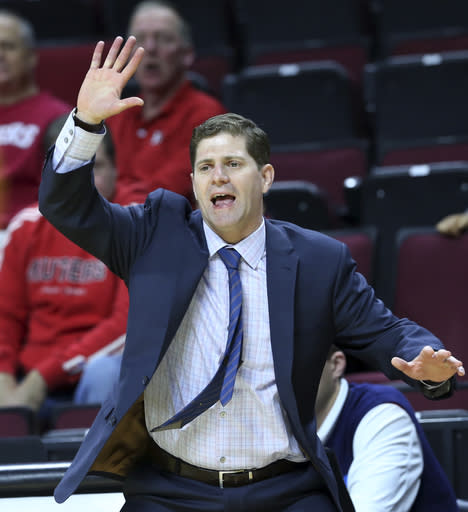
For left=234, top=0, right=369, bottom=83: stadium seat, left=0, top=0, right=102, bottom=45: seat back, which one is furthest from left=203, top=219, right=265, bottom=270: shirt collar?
left=0, top=0, right=102, bottom=45: seat back

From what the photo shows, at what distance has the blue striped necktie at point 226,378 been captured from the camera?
3.80 feet

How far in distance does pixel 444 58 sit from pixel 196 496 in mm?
1933

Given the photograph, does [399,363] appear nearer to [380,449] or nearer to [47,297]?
[380,449]

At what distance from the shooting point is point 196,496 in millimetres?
1185

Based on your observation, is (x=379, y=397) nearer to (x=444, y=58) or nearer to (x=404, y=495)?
(x=404, y=495)

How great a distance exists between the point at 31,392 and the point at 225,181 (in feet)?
3.20

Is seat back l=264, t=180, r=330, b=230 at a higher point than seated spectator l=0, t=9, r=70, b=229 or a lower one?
lower

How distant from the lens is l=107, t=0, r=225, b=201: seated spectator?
7.93 ft

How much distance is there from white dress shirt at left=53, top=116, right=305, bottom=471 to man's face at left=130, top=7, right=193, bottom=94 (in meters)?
1.41

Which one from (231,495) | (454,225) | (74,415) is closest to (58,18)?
(454,225)

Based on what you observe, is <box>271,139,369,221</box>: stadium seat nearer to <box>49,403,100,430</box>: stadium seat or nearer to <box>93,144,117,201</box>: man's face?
<box>93,144,117,201</box>: man's face

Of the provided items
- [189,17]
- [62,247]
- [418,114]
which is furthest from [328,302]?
[189,17]

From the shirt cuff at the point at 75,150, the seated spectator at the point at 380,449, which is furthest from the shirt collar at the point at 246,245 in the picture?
the seated spectator at the point at 380,449

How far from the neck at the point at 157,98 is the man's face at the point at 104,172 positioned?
437mm
